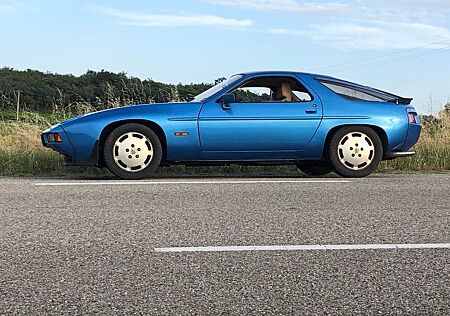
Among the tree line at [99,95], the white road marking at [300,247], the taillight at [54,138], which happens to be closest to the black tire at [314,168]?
the tree line at [99,95]

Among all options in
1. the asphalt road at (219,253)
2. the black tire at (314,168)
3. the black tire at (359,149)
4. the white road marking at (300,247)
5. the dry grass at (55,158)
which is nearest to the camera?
the asphalt road at (219,253)

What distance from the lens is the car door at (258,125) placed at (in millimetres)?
8344

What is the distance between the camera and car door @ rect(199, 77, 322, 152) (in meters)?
8.34

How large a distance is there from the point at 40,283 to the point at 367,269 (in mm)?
1840

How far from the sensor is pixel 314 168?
9570 millimetres

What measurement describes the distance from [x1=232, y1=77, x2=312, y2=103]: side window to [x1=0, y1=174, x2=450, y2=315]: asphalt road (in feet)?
5.34

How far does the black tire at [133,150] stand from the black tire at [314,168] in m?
1.97

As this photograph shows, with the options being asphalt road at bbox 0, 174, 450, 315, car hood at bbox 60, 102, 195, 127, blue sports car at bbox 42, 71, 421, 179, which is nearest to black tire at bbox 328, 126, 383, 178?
blue sports car at bbox 42, 71, 421, 179

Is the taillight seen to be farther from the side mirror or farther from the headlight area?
the side mirror

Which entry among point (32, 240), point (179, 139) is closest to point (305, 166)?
point (179, 139)

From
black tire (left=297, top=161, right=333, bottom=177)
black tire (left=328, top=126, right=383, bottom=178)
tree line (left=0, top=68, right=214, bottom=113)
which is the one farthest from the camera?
tree line (left=0, top=68, right=214, bottom=113)

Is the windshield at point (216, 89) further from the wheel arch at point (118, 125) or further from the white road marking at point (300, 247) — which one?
the white road marking at point (300, 247)

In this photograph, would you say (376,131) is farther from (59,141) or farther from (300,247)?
(300,247)

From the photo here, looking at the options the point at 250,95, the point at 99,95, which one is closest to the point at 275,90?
the point at 250,95
